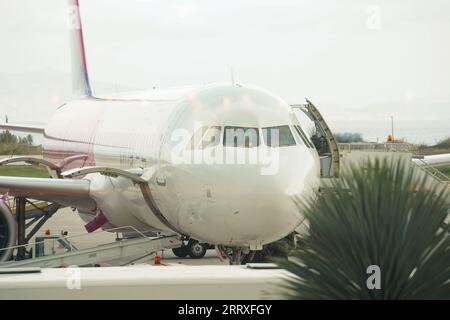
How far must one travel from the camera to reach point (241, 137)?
12891mm

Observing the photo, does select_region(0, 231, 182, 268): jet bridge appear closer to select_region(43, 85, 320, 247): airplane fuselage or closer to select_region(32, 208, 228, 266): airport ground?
select_region(32, 208, 228, 266): airport ground

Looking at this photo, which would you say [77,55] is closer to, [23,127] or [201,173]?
[23,127]

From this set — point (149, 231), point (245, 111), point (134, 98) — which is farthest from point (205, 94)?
point (134, 98)

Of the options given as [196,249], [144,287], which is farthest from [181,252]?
[144,287]

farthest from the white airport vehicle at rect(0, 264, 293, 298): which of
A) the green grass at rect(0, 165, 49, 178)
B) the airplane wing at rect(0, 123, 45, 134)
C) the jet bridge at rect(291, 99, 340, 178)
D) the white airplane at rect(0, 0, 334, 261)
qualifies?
the green grass at rect(0, 165, 49, 178)

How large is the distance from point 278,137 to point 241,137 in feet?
1.84

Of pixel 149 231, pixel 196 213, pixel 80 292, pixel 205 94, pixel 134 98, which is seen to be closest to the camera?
pixel 80 292

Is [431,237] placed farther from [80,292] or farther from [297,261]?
[80,292]

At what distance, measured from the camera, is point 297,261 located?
5.37 m

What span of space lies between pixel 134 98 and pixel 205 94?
5.77 metres

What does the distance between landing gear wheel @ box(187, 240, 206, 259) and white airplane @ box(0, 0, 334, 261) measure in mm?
2782

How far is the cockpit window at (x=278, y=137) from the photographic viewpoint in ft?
42.1

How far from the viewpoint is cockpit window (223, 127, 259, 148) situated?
12781 mm
